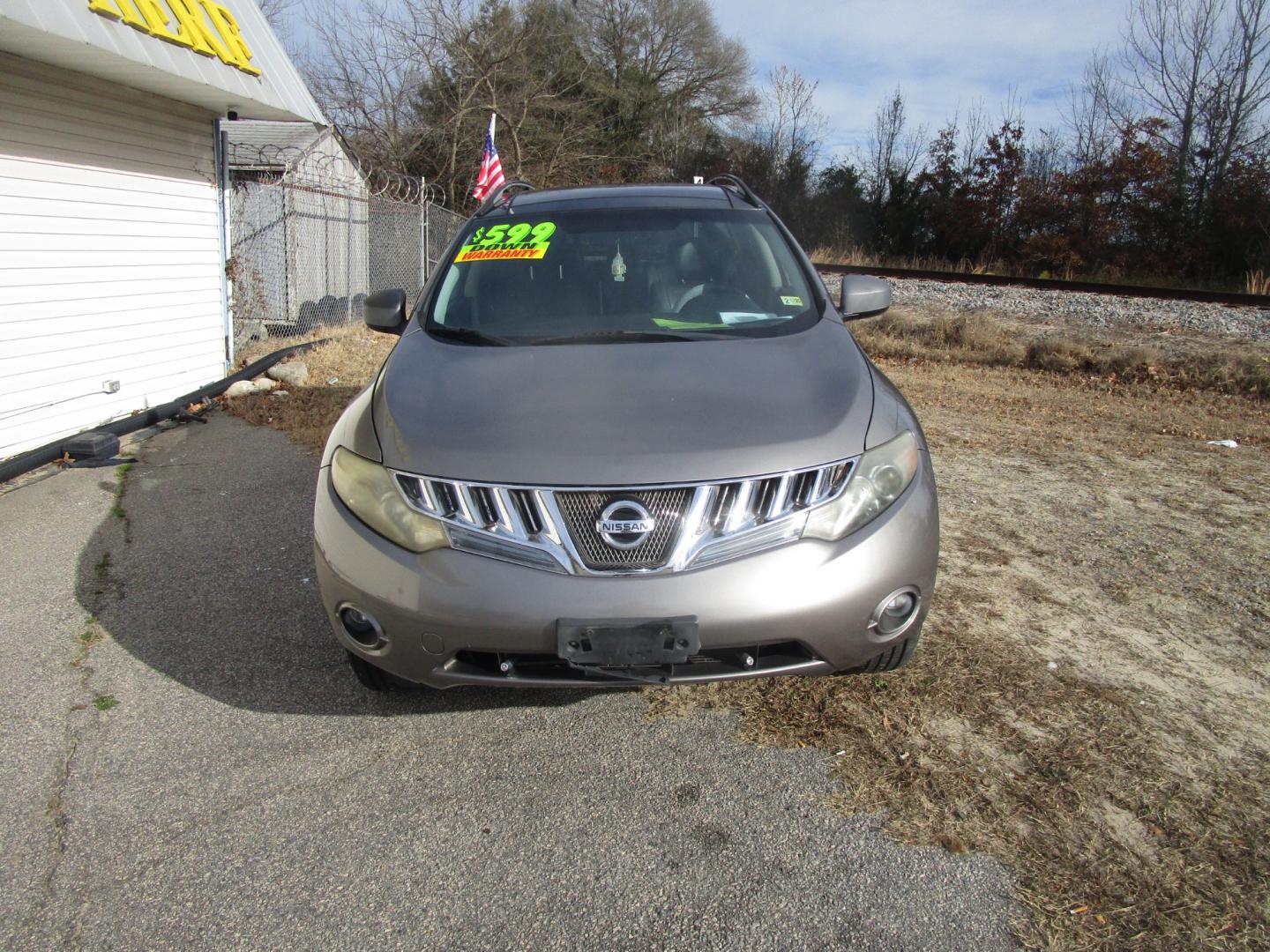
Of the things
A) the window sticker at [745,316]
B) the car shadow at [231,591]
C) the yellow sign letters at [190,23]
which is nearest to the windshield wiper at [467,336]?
the window sticker at [745,316]

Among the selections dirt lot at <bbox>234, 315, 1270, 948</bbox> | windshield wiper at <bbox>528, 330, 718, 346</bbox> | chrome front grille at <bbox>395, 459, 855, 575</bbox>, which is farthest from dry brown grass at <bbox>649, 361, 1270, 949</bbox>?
windshield wiper at <bbox>528, 330, 718, 346</bbox>

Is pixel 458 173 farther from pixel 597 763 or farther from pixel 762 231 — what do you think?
pixel 597 763

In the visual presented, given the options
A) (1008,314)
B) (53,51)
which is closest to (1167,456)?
(1008,314)

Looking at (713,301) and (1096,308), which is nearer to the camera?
(713,301)

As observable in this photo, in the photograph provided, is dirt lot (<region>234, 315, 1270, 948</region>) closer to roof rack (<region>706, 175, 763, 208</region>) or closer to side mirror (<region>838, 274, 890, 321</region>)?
side mirror (<region>838, 274, 890, 321</region>)

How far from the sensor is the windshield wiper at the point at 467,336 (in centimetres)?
339

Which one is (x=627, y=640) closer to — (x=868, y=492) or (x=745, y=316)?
(x=868, y=492)

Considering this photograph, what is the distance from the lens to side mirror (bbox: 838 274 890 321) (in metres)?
3.91

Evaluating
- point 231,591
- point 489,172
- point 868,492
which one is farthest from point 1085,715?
point 489,172

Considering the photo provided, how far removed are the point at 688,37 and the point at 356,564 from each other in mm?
40029

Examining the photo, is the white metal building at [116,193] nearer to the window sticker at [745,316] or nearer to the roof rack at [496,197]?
the roof rack at [496,197]

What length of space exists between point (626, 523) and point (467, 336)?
1.37m

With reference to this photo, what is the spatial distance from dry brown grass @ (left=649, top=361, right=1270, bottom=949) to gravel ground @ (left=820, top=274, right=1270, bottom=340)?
589 cm

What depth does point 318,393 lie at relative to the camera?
28.8 feet
